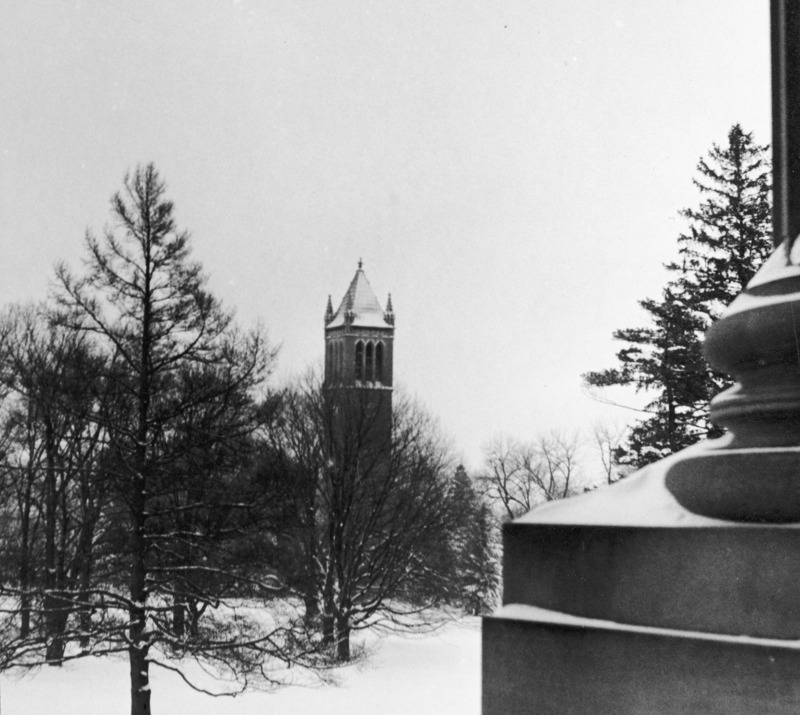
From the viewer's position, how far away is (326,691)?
24109mm

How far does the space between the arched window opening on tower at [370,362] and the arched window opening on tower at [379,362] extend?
0.36 meters

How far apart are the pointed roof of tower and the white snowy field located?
172ft

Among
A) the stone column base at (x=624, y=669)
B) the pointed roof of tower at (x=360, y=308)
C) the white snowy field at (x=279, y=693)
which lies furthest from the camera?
the pointed roof of tower at (x=360, y=308)

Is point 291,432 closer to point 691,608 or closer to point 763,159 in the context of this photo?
point 763,159

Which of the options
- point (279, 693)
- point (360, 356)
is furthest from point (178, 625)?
point (360, 356)

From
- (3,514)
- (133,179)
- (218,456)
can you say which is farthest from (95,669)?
(133,179)

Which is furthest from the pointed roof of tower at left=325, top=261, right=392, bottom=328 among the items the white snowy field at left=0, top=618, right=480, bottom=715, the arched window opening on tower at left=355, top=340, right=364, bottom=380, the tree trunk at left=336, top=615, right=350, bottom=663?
the tree trunk at left=336, top=615, right=350, bottom=663

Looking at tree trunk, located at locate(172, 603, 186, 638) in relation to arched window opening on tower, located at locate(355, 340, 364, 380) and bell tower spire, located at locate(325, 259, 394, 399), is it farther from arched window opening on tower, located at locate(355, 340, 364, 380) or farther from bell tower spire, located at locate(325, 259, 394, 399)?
arched window opening on tower, located at locate(355, 340, 364, 380)

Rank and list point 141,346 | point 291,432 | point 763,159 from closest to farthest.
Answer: point 141,346 < point 763,159 < point 291,432

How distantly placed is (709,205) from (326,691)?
15.3 meters

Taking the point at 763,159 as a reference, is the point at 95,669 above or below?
below

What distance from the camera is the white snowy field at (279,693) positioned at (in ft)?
69.8

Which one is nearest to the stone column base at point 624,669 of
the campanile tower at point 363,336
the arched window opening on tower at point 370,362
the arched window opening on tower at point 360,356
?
the campanile tower at point 363,336

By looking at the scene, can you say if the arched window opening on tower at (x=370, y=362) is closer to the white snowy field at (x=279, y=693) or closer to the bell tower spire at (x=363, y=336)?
the bell tower spire at (x=363, y=336)
